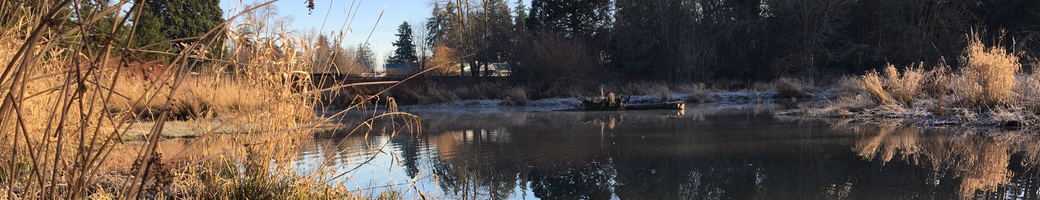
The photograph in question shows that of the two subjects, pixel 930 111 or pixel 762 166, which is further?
pixel 930 111

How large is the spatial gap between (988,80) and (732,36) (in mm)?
21867

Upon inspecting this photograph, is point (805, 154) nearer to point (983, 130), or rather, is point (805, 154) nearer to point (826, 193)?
point (826, 193)

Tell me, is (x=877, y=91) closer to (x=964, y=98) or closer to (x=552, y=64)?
(x=964, y=98)

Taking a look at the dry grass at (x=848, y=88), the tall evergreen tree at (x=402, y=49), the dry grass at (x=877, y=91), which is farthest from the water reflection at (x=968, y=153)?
the tall evergreen tree at (x=402, y=49)

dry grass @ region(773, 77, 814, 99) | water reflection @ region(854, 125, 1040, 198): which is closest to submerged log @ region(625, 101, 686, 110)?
dry grass @ region(773, 77, 814, 99)

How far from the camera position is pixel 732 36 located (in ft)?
103

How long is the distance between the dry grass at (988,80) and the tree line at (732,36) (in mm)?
15763

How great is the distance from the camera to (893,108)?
11430mm

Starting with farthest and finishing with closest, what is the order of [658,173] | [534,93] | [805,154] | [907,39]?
[907,39] < [534,93] < [805,154] < [658,173]

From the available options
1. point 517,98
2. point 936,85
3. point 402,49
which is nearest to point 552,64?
point 517,98

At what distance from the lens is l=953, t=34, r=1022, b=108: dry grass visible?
9.54 meters

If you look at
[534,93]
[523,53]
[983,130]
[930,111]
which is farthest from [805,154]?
[523,53]

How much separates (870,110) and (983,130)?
3.20 meters

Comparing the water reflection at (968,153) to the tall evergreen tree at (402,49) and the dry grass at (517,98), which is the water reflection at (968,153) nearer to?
the dry grass at (517,98)
